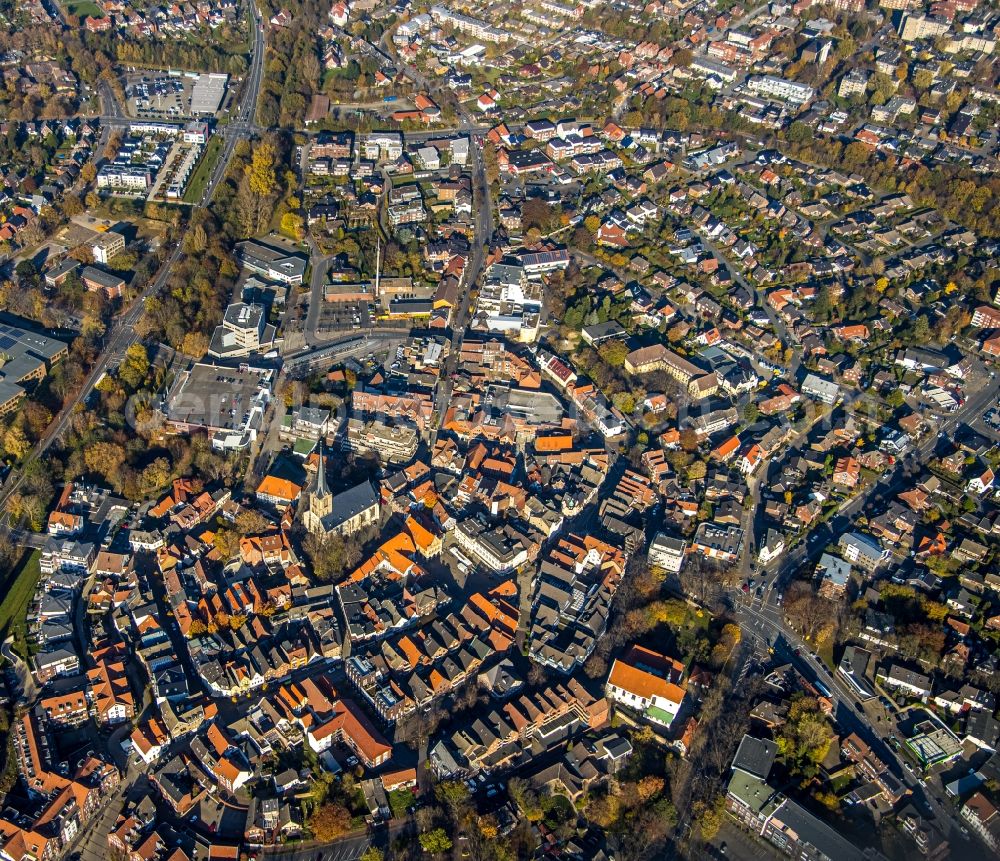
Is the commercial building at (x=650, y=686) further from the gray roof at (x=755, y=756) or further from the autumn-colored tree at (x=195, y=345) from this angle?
the autumn-colored tree at (x=195, y=345)

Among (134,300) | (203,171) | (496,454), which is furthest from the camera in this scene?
(203,171)

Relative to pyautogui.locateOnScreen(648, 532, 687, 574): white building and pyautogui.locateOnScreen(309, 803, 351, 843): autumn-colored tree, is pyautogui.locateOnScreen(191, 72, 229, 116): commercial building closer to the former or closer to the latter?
pyautogui.locateOnScreen(648, 532, 687, 574): white building

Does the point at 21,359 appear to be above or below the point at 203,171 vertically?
below

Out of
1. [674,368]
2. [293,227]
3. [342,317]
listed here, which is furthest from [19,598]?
[674,368]

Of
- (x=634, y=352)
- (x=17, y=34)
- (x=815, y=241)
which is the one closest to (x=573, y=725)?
(x=634, y=352)

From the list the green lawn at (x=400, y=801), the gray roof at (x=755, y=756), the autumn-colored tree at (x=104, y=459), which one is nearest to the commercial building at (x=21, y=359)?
the autumn-colored tree at (x=104, y=459)

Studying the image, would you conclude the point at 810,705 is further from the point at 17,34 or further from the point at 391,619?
the point at 17,34

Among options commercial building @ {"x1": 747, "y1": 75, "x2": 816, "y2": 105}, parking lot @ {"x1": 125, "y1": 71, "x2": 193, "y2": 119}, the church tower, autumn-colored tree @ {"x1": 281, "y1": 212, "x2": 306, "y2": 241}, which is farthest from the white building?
parking lot @ {"x1": 125, "y1": 71, "x2": 193, "y2": 119}

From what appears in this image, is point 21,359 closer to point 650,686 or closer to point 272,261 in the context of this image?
point 272,261
